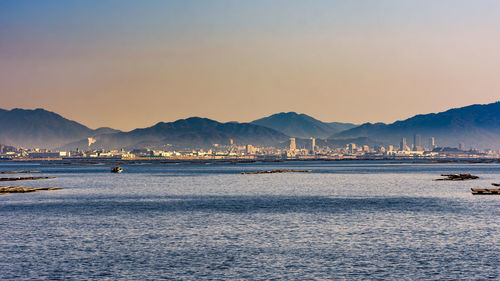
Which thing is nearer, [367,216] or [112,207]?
[367,216]

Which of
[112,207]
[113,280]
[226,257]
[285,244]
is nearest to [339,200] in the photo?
[112,207]

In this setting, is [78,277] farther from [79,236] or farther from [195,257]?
[79,236]

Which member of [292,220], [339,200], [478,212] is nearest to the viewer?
[292,220]

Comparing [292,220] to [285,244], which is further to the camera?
[292,220]

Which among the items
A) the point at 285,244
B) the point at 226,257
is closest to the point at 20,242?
the point at 226,257

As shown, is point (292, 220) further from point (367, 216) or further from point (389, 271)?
point (389, 271)

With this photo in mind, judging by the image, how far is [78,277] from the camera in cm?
3073

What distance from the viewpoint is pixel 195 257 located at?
36.1 metres

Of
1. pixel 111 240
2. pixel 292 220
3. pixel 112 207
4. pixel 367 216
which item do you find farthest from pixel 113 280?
pixel 112 207

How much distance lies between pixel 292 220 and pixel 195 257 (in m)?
20.4

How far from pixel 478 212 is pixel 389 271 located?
3379 centimetres

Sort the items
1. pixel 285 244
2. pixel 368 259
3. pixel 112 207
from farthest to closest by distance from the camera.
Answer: pixel 112 207
pixel 285 244
pixel 368 259

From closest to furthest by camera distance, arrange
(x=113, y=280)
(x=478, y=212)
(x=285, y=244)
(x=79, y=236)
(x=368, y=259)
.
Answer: (x=113, y=280), (x=368, y=259), (x=285, y=244), (x=79, y=236), (x=478, y=212)

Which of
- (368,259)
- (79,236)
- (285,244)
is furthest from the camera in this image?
(79,236)
